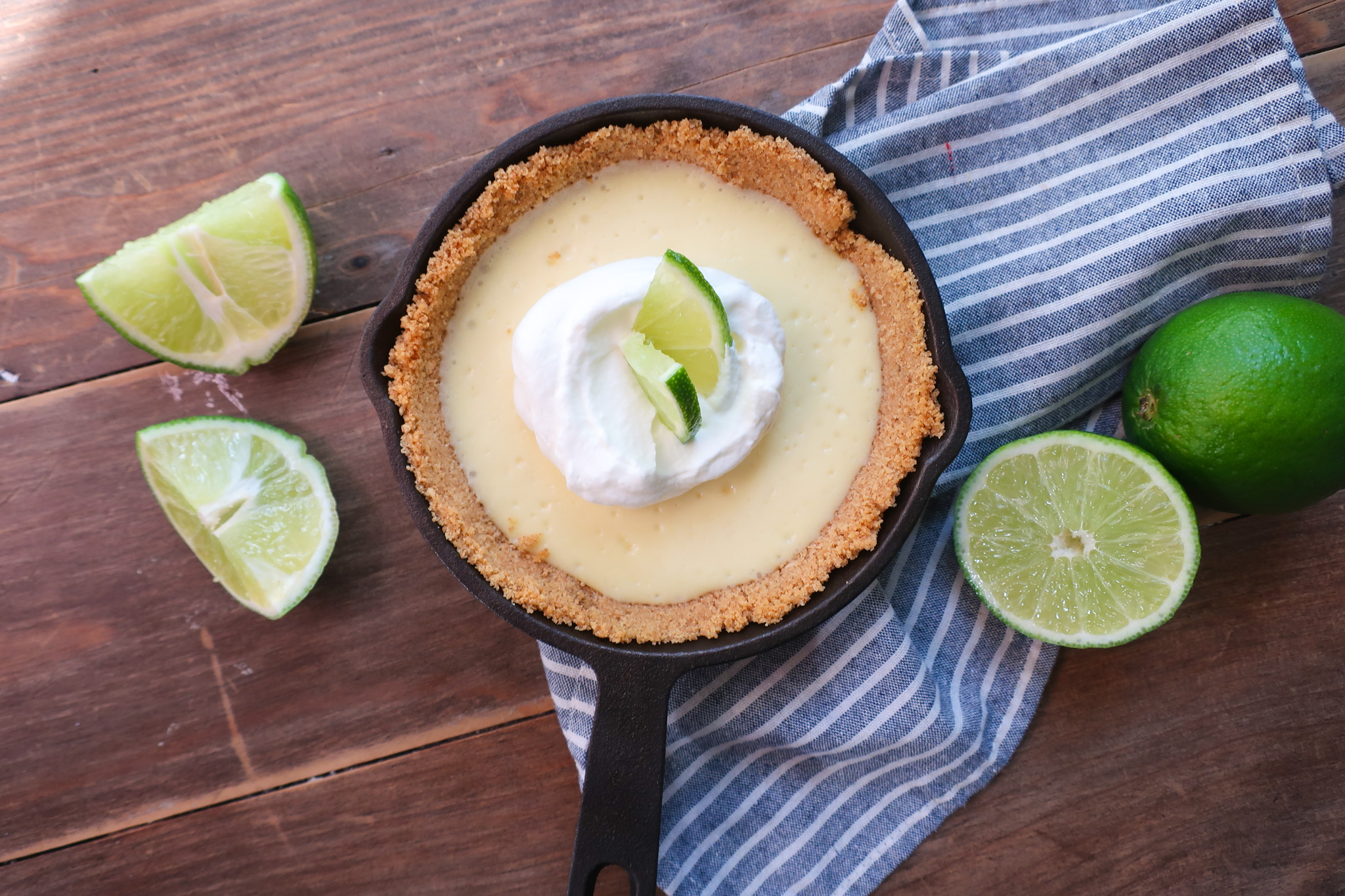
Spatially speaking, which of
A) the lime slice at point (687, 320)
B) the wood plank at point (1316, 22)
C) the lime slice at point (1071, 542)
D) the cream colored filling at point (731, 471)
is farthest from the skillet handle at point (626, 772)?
the wood plank at point (1316, 22)

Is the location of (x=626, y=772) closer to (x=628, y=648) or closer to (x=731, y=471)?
(x=628, y=648)

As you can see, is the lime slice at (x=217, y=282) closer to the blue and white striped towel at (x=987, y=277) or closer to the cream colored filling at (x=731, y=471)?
the cream colored filling at (x=731, y=471)

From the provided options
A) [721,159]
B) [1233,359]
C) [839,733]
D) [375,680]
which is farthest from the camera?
[375,680]

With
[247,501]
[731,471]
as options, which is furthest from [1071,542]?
[247,501]

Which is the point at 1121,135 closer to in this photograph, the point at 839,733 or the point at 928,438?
the point at 928,438

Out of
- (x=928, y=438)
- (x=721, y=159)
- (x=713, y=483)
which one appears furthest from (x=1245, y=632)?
(x=721, y=159)

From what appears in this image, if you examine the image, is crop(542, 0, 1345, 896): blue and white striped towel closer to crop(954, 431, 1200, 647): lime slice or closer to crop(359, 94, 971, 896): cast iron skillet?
crop(954, 431, 1200, 647): lime slice
